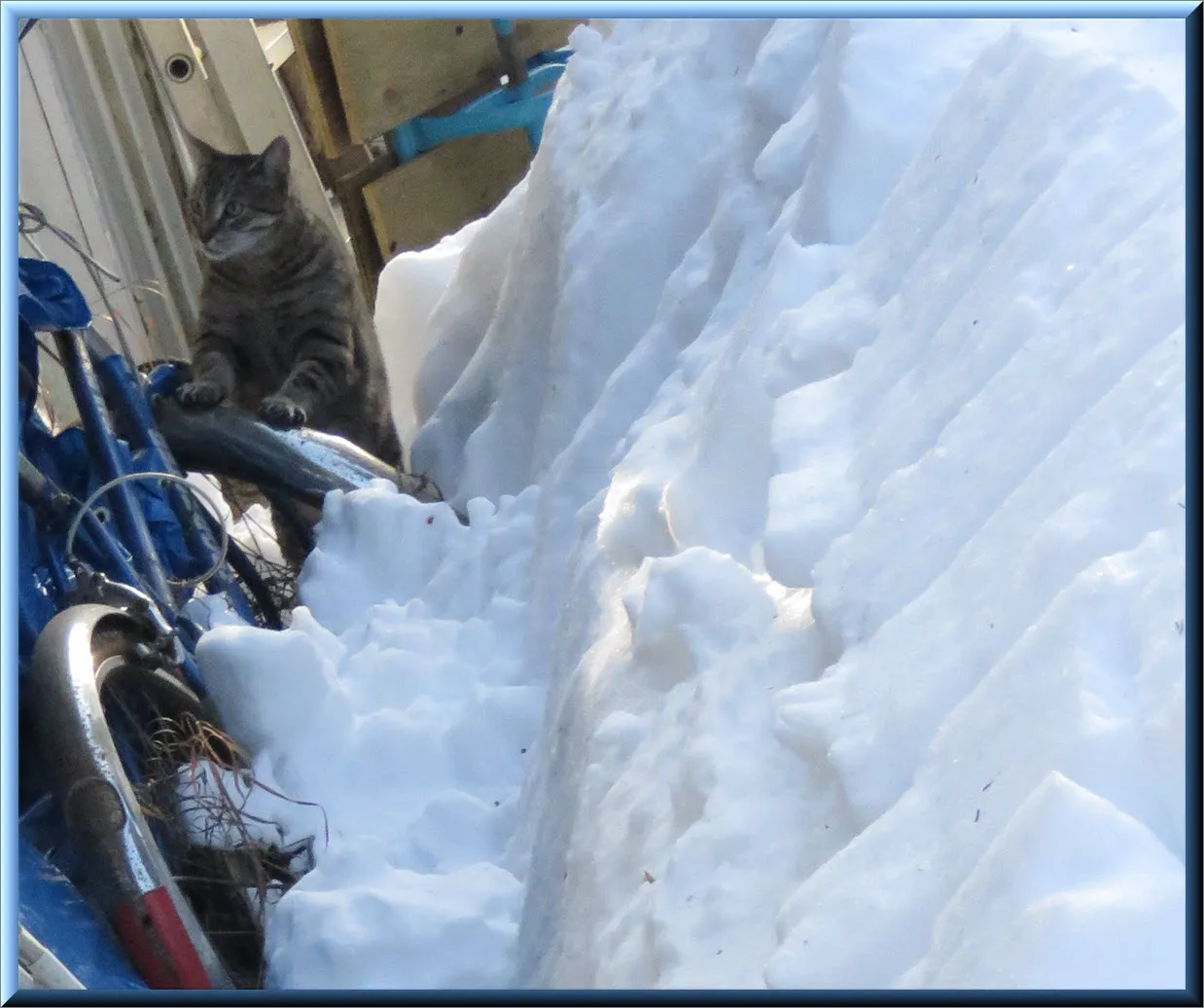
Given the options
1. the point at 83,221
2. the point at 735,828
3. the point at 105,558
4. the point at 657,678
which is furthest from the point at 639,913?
the point at 83,221

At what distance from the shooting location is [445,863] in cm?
208

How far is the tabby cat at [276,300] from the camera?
4.03 metres

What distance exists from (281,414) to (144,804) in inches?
56.5

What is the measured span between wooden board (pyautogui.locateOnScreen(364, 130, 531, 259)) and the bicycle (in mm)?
2937

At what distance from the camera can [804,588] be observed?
5.04 feet

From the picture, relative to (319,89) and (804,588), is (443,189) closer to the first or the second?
(319,89)

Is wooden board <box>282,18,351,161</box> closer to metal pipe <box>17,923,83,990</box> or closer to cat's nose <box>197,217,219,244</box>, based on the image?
cat's nose <box>197,217,219,244</box>

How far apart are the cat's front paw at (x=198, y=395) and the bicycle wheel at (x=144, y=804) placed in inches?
47.7

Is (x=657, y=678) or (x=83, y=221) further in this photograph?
(x=83, y=221)

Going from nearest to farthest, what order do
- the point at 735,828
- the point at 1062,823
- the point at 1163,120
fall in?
1. the point at 1062,823
2. the point at 735,828
3. the point at 1163,120

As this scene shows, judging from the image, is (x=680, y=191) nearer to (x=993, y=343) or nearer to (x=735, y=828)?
(x=993, y=343)

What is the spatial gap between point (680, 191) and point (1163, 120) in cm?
149

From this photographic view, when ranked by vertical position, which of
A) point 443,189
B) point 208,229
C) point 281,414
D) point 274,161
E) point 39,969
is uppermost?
point 274,161

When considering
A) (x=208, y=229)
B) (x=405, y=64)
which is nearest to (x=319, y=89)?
(x=405, y=64)
